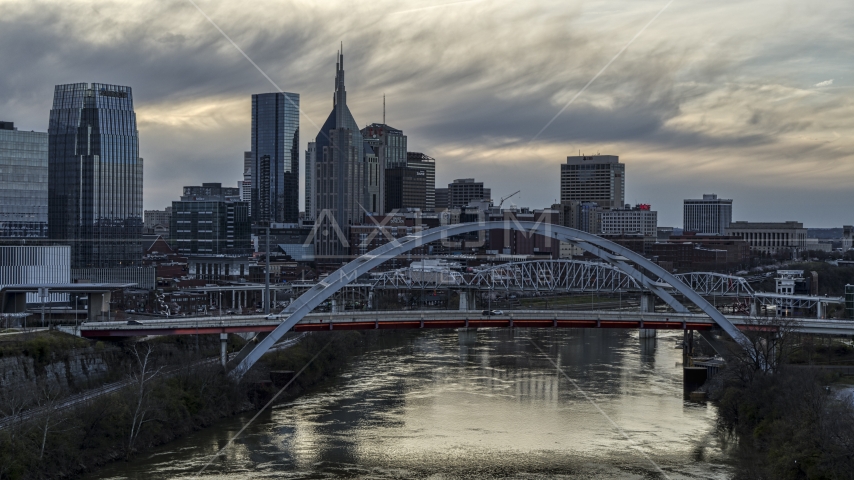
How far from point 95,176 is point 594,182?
A: 88323 millimetres

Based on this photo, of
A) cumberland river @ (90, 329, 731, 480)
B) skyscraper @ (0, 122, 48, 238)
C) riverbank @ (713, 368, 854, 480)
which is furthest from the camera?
skyscraper @ (0, 122, 48, 238)

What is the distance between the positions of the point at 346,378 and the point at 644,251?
58600 millimetres

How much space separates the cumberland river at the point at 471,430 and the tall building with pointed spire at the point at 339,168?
7029 centimetres

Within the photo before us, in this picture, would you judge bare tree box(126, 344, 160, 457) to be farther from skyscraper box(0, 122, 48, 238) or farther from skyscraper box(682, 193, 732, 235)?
skyscraper box(682, 193, 732, 235)

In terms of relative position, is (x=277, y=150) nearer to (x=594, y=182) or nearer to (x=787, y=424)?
(x=594, y=182)

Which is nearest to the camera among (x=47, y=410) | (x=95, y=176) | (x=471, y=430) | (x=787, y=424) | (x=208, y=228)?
(x=47, y=410)

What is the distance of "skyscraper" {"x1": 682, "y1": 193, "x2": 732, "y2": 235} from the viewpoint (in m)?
143

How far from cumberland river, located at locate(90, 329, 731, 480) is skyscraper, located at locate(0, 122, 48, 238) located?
26.8 metres

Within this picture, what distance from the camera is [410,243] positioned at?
1170 inches

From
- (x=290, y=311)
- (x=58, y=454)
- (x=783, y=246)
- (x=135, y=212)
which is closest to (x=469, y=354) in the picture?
(x=290, y=311)

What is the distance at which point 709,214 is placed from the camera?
474 feet

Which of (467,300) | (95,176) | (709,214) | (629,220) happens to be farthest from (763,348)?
(709,214)

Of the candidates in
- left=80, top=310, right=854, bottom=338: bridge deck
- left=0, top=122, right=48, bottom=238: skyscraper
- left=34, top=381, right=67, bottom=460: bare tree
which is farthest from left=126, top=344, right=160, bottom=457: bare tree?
left=0, top=122, right=48, bottom=238: skyscraper

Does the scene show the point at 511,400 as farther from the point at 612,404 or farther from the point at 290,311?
the point at 290,311
